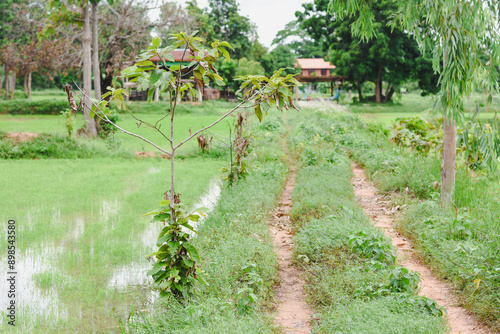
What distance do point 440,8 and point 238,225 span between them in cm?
364

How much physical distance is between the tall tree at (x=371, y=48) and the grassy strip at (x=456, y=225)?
25221 mm

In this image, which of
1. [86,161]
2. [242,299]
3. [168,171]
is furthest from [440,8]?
[86,161]

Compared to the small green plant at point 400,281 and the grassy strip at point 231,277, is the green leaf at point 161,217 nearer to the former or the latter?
the grassy strip at point 231,277

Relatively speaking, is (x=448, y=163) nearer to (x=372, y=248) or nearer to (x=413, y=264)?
(x=413, y=264)

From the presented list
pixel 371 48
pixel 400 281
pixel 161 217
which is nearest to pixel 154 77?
pixel 161 217

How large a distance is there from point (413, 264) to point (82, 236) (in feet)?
14.7

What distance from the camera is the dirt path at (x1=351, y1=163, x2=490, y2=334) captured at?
4168 millimetres

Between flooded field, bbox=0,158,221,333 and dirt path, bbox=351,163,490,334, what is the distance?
2.83 metres

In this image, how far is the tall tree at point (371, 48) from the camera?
3391 cm

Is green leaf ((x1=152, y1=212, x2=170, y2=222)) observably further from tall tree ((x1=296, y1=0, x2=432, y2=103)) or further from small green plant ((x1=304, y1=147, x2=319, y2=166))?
tall tree ((x1=296, y1=0, x2=432, y2=103))

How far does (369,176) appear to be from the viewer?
405 inches

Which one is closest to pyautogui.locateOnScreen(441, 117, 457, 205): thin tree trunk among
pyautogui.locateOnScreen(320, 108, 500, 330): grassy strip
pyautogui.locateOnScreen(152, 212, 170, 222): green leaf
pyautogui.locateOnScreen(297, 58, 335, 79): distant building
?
pyautogui.locateOnScreen(320, 108, 500, 330): grassy strip

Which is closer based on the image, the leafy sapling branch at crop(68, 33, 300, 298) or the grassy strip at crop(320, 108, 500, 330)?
the leafy sapling branch at crop(68, 33, 300, 298)

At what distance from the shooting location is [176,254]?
4.16 m
